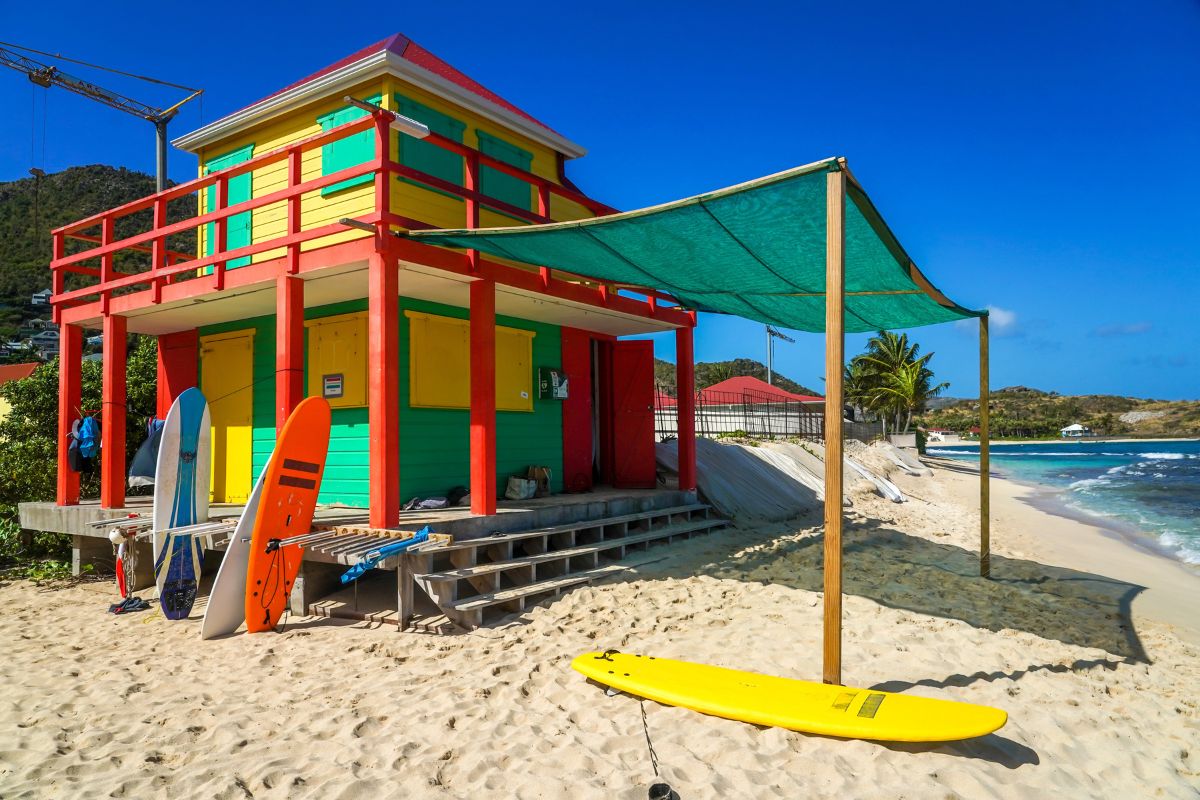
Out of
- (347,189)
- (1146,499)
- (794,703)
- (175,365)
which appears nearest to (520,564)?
(794,703)

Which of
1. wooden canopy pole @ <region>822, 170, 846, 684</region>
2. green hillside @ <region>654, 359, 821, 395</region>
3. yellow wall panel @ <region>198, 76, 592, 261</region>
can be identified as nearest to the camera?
wooden canopy pole @ <region>822, 170, 846, 684</region>

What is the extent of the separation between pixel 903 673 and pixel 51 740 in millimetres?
4912

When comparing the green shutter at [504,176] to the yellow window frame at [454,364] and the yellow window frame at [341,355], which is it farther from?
the yellow window frame at [341,355]

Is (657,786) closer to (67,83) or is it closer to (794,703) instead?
(794,703)

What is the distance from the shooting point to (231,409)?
939 centimetres

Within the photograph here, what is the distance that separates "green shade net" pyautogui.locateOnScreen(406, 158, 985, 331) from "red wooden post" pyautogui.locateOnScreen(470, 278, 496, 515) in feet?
2.64

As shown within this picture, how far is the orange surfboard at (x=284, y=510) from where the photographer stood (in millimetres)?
5762

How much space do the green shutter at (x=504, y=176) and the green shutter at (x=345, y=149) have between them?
1.42 m

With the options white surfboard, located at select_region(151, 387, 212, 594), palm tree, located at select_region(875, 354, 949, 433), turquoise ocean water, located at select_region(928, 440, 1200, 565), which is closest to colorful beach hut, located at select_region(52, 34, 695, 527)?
white surfboard, located at select_region(151, 387, 212, 594)

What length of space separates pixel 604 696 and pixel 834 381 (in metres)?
2.37

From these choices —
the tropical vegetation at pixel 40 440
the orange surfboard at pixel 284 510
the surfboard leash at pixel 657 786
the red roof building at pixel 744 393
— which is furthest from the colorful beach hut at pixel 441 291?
the red roof building at pixel 744 393

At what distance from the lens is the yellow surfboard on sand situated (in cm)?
338

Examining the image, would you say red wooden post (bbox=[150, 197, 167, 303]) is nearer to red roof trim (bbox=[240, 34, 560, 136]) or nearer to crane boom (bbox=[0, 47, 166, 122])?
red roof trim (bbox=[240, 34, 560, 136])

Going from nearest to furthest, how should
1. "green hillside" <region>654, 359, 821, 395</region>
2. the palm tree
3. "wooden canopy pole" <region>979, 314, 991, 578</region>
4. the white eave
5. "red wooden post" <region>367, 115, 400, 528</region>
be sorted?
"red wooden post" <region>367, 115, 400, 528</region> < "wooden canopy pole" <region>979, 314, 991, 578</region> < the white eave < the palm tree < "green hillside" <region>654, 359, 821, 395</region>
